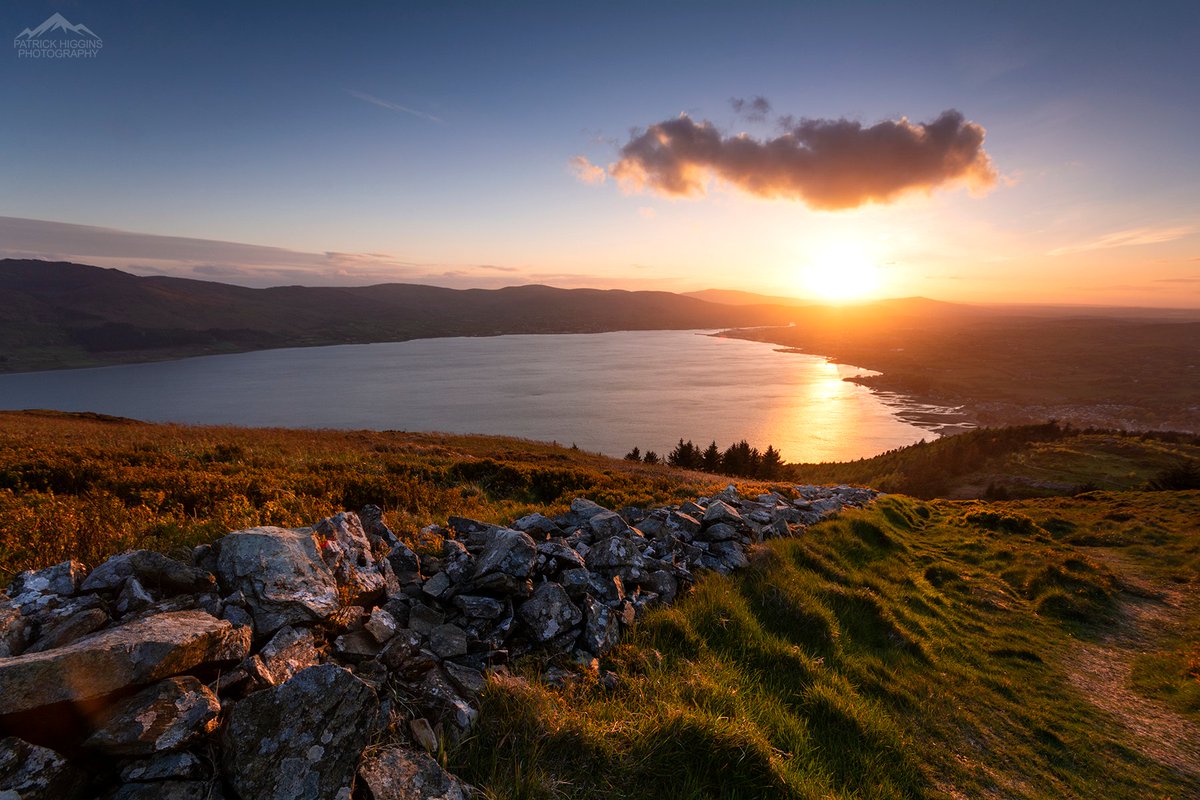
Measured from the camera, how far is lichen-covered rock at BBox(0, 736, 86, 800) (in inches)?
103

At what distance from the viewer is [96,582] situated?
4215mm

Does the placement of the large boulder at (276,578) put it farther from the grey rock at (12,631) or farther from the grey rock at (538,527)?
the grey rock at (538,527)

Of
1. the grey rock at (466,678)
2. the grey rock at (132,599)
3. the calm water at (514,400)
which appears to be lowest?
the calm water at (514,400)

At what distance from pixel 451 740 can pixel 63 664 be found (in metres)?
2.57

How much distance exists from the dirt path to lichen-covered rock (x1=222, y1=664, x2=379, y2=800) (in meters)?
10.3

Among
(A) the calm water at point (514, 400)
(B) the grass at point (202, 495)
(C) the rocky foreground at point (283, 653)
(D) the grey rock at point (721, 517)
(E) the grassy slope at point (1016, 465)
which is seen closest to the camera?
(C) the rocky foreground at point (283, 653)

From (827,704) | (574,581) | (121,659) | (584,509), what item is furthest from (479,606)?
(827,704)

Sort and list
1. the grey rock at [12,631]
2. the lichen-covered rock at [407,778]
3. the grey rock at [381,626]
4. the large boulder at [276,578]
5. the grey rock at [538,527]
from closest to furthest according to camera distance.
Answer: the lichen-covered rock at [407,778] < the grey rock at [12,631] < the large boulder at [276,578] < the grey rock at [381,626] < the grey rock at [538,527]

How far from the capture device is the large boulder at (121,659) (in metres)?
2.88

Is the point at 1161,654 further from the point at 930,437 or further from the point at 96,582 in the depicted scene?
the point at 930,437

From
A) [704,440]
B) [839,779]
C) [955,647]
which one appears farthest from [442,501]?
[704,440]

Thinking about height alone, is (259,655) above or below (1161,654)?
above

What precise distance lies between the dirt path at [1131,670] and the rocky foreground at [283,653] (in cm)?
748

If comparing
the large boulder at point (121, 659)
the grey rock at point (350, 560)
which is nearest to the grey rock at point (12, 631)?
the large boulder at point (121, 659)
